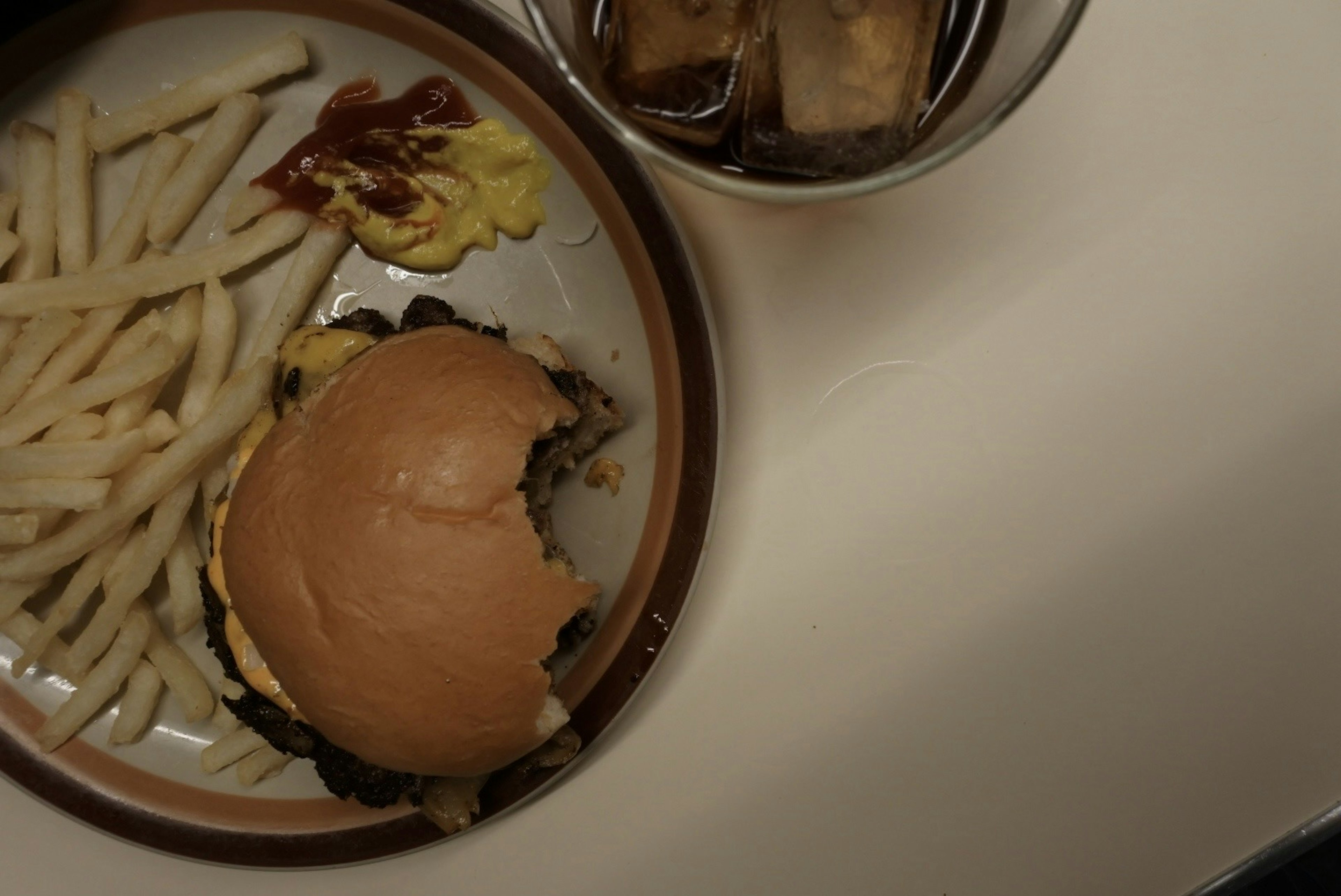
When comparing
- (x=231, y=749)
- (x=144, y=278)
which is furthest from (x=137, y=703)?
(x=144, y=278)

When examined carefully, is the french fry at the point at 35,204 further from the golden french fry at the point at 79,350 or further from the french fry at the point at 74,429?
the french fry at the point at 74,429

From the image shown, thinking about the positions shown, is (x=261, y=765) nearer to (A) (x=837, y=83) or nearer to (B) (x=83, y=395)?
(B) (x=83, y=395)

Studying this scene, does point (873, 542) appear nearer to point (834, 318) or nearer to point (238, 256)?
point (834, 318)

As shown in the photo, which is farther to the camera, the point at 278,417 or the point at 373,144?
the point at 373,144

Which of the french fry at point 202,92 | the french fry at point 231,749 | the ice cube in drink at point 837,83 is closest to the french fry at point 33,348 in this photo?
the french fry at point 202,92

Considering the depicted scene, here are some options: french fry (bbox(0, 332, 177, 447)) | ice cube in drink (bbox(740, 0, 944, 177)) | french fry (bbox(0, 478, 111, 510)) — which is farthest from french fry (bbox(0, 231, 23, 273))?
ice cube in drink (bbox(740, 0, 944, 177))

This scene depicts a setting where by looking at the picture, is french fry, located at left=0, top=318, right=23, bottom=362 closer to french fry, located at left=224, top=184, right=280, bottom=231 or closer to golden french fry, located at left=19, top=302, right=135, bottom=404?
golden french fry, located at left=19, top=302, right=135, bottom=404
